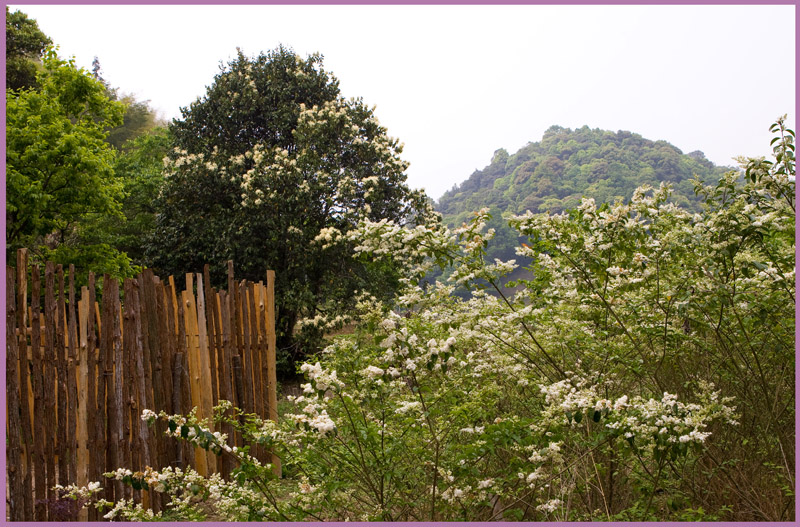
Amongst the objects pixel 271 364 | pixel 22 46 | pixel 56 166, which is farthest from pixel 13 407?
pixel 22 46

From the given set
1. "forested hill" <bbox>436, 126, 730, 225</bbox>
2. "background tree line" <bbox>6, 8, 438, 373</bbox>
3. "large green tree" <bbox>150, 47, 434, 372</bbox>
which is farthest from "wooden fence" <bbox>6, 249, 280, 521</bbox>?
"forested hill" <bbox>436, 126, 730, 225</bbox>

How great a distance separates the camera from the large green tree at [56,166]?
920 cm

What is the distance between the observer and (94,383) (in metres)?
3.83

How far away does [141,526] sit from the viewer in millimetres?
2832

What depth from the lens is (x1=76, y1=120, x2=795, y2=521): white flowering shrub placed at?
8.73 feet

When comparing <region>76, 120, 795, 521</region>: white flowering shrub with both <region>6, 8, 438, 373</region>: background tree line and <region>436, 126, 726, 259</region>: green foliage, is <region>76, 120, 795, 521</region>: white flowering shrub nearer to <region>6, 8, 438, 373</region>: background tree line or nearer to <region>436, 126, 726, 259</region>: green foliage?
<region>6, 8, 438, 373</region>: background tree line

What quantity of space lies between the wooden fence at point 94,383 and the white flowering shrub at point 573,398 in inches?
22.0

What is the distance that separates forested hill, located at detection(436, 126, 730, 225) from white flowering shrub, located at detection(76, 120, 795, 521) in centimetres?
1132

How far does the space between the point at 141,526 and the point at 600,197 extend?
667 inches

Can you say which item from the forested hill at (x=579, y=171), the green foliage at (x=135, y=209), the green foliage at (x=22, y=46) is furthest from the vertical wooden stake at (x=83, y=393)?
the green foliage at (x=22, y=46)

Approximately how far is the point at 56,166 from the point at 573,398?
9.36m

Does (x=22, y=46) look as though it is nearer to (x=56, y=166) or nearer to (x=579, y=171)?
(x=56, y=166)

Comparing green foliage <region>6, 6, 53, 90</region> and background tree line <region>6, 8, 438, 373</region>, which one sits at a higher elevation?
green foliage <region>6, 6, 53, 90</region>

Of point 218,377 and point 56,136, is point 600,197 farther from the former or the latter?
point 218,377
